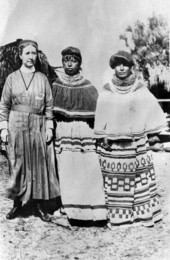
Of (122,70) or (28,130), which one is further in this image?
(28,130)

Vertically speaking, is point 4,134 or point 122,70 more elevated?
point 122,70

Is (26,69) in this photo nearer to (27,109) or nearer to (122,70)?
(27,109)

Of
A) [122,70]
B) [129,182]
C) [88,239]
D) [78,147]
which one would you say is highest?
[122,70]

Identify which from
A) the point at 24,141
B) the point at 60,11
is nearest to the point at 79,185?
the point at 24,141

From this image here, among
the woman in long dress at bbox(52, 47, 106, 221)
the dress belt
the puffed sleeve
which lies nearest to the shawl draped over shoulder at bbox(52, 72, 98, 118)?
the woman in long dress at bbox(52, 47, 106, 221)

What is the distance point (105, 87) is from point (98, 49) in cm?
32

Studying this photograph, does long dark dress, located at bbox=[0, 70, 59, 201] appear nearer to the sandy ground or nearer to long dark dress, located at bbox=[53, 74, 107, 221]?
long dark dress, located at bbox=[53, 74, 107, 221]

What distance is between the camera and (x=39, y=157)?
12.5 ft

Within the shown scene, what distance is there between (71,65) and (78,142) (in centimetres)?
66

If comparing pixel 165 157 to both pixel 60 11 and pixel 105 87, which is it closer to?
pixel 105 87

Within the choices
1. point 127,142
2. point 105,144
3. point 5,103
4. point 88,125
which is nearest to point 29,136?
point 5,103

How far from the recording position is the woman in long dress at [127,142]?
12.0 feet

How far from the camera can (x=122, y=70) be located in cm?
366

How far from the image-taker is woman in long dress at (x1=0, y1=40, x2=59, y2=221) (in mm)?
3758
